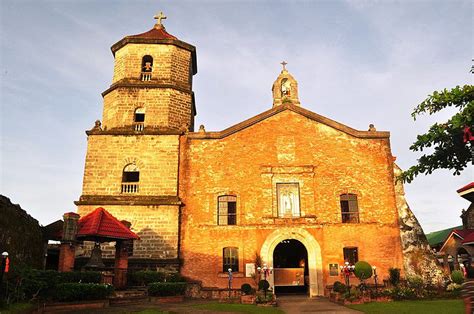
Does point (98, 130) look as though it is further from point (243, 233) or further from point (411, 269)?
point (411, 269)

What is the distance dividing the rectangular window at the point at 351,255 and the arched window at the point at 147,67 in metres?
15.7

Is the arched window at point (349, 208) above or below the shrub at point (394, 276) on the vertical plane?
above

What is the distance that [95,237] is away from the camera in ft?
57.4

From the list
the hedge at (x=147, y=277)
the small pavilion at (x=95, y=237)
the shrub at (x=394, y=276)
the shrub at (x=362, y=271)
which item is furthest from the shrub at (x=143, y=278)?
the shrub at (x=394, y=276)

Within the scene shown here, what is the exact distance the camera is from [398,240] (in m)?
21.8

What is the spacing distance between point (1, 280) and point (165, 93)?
Result: 1446cm

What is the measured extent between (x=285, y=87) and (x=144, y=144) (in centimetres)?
1224

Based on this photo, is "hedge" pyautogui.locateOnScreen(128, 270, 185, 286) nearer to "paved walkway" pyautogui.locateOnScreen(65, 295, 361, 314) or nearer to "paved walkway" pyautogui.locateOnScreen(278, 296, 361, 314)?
"paved walkway" pyautogui.locateOnScreen(65, 295, 361, 314)

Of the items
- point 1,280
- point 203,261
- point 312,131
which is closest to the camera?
point 1,280

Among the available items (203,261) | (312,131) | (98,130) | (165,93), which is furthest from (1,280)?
(312,131)

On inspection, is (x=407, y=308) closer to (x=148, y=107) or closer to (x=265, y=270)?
(x=265, y=270)

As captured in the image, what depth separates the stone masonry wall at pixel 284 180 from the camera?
21453mm

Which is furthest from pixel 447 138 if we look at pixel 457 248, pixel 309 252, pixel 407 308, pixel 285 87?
pixel 457 248

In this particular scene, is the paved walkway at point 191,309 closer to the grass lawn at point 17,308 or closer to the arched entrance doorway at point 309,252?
the grass lawn at point 17,308
